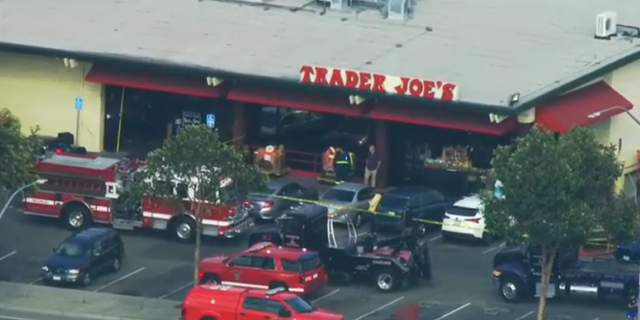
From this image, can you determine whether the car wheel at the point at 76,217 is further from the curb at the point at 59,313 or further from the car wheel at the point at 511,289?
the car wheel at the point at 511,289

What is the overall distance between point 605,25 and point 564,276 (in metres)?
16.7

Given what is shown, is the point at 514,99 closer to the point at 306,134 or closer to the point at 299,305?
the point at 306,134

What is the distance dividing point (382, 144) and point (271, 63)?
580cm

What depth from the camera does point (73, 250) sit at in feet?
277

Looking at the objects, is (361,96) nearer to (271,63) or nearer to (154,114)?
(271,63)

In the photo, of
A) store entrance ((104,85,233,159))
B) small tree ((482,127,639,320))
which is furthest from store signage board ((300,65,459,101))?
small tree ((482,127,639,320))

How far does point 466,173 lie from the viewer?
3804 inches

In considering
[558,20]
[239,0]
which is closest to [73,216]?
[239,0]

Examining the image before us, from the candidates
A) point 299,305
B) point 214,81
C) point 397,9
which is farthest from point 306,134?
point 299,305

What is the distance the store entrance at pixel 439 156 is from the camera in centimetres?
9688

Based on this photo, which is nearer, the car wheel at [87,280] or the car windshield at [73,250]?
the car wheel at [87,280]

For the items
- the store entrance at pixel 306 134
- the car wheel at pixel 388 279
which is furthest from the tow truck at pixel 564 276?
the store entrance at pixel 306 134

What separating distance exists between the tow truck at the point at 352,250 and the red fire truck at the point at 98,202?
320 centimetres

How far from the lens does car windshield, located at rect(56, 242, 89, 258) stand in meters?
84.2
